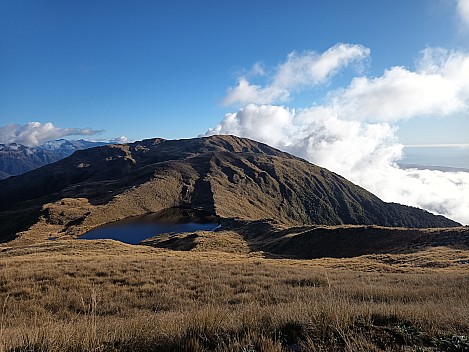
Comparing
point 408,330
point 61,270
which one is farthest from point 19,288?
point 408,330

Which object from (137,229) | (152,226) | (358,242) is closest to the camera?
(358,242)

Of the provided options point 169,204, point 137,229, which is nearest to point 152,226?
point 137,229

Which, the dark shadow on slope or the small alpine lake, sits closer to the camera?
the dark shadow on slope

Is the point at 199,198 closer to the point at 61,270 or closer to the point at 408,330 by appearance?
the point at 61,270

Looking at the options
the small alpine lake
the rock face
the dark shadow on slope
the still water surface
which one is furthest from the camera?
the rock face

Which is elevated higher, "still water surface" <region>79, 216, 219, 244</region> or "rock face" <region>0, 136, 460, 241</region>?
"rock face" <region>0, 136, 460, 241</region>

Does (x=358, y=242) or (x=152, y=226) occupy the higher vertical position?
(x=358, y=242)

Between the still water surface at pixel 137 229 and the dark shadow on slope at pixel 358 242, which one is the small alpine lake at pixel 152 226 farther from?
the dark shadow on slope at pixel 358 242

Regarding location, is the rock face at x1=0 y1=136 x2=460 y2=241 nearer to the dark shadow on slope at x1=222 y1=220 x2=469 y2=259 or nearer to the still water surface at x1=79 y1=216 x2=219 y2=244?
the still water surface at x1=79 y1=216 x2=219 y2=244

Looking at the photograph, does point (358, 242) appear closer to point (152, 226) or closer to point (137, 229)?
point (137, 229)

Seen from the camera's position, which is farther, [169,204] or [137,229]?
[169,204]

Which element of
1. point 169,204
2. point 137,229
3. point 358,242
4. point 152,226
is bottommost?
point 137,229

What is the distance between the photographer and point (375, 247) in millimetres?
46969

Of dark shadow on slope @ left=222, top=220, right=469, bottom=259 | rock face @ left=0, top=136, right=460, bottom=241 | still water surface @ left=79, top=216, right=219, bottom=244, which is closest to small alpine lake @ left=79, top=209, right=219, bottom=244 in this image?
still water surface @ left=79, top=216, right=219, bottom=244
